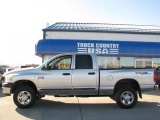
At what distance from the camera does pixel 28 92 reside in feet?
38.2

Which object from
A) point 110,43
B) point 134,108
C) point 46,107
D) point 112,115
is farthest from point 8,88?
point 110,43

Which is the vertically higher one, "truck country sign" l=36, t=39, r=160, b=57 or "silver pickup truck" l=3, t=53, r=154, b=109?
"truck country sign" l=36, t=39, r=160, b=57

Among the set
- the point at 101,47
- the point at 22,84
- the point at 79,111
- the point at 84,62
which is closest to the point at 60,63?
the point at 84,62

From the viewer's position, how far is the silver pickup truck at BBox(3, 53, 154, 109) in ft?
38.3

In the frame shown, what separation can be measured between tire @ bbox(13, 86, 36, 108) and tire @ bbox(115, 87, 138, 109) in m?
3.16

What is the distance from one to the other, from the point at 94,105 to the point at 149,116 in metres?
2.92

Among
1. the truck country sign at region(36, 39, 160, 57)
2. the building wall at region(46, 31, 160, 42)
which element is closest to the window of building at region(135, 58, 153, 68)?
the truck country sign at region(36, 39, 160, 57)

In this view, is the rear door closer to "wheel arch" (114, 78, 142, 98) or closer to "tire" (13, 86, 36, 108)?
"wheel arch" (114, 78, 142, 98)

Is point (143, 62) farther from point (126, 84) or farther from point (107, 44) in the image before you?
point (126, 84)

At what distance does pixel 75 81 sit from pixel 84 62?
86 centimetres

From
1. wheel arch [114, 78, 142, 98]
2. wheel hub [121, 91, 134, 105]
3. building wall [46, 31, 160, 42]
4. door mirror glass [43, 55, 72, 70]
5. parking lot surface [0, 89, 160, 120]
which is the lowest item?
parking lot surface [0, 89, 160, 120]

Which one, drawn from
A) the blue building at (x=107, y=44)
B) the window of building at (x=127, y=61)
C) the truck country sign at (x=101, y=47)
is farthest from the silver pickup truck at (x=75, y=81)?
the window of building at (x=127, y=61)

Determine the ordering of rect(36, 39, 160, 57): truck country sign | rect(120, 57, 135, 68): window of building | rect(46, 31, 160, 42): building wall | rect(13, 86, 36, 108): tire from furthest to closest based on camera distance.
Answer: rect(120, 57, 135, 68): window of building < rect(46, 31, 160, 42): building wall < rect(36, 39, 160, 57): truck country sign < rect(13, 86, 36, 108): tire

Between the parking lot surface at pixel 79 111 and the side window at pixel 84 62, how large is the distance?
1552 mm
